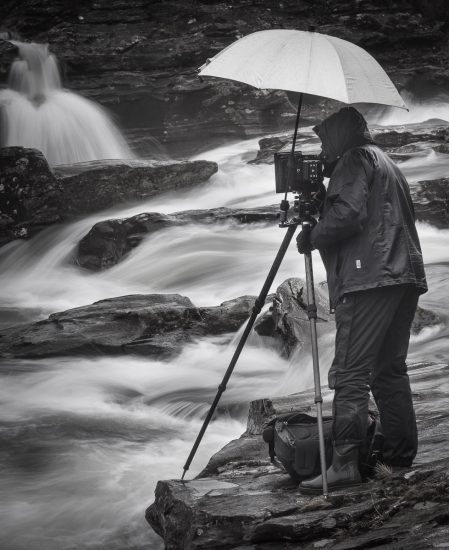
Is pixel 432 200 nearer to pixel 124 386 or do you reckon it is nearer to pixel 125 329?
pixel 125 329

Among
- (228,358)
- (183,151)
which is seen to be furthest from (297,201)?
(183,151)

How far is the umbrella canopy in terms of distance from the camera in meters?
4.11

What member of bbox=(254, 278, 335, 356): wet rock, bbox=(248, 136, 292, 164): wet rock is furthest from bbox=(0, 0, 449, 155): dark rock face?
bbox=(254, 278, 335, 356): wet rock

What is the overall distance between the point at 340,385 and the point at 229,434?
11.0 ft

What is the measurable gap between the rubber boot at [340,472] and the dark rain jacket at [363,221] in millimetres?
723

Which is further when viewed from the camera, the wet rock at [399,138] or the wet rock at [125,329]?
the wet rock at [399,138]

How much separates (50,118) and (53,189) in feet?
14.8

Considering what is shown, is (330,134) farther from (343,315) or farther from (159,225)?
(159,225)

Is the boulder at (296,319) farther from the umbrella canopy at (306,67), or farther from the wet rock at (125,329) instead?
the umbrella canopy at (306,67)

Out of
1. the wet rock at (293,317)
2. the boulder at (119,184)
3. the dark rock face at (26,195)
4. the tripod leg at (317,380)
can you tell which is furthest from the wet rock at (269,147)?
the tripod leg at (317,380)

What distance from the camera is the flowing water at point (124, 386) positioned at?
5.94m

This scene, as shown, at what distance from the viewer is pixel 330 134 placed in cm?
418

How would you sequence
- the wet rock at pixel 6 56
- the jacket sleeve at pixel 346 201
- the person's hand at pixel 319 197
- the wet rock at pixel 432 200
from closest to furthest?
the jacket sleeve at pixel 346 201, the person's hand at pixel 319 197, the wet rock at pixel 432 200, the wet rock at pixel 6 56

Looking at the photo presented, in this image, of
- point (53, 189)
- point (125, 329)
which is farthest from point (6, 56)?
point (125, 329)
